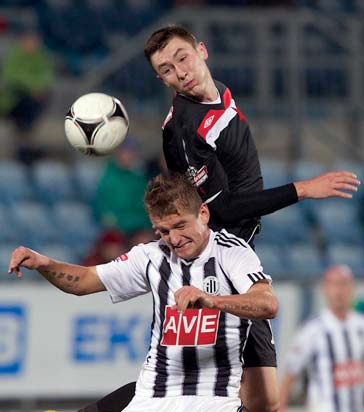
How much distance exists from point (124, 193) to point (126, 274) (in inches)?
244

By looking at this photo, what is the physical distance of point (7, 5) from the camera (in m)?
15.2

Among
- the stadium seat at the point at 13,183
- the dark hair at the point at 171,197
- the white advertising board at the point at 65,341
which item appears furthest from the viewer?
the stadium seat at the point at 13,183

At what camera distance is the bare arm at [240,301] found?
15.4ft

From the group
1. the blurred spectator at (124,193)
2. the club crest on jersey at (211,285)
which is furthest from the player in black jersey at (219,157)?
the blurred spectator at (124,193)

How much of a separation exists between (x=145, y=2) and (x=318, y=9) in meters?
2.40

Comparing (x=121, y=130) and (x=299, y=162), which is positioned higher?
(x=299, y=162)

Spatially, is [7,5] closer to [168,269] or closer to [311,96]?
[311,96]

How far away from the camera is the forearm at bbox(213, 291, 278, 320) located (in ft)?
16.1

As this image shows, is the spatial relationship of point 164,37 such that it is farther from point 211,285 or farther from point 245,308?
point 245,308

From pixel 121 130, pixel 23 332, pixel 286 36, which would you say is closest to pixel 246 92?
pixel 286 36

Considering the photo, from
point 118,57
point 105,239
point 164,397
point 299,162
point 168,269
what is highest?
point 118,57

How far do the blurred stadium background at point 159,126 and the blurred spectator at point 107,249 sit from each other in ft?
1.84

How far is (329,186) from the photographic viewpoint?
5.52 meters

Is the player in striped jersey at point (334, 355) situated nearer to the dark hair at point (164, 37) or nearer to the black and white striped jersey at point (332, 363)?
the black and white striped jersey at point (332, 363)
